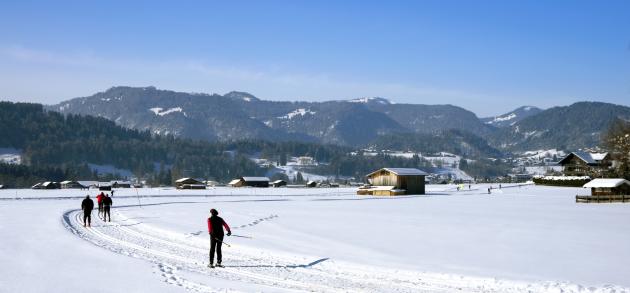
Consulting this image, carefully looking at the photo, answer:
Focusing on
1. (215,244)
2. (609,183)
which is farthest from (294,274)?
(609,183)

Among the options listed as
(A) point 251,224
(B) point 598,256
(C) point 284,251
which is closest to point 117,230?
(A) point 251,224

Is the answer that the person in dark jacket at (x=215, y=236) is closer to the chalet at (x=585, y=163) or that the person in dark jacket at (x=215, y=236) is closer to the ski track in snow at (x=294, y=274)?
the ski track in snow at (x=294, y=274)

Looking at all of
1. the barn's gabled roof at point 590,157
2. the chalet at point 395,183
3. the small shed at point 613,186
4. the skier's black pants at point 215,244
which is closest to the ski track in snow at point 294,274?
the skier's black pants at point 215,244

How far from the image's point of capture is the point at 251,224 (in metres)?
33.3

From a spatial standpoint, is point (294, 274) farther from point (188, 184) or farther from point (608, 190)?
point (188, 184)

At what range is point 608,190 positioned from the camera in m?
63.2

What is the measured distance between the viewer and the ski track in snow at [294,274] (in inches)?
603

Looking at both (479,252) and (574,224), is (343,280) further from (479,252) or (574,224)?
(574,224)

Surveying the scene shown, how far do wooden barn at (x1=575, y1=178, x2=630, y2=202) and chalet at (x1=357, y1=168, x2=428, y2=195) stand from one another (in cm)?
3352

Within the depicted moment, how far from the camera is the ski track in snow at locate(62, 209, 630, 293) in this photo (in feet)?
50.2

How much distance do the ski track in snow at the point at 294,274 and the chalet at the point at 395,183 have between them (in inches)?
2833

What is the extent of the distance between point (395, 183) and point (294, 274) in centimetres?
7860

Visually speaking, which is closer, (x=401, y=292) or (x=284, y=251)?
(x=401, y=292)

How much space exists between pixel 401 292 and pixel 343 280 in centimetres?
201
